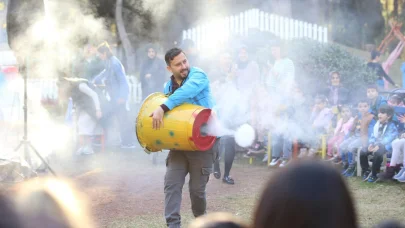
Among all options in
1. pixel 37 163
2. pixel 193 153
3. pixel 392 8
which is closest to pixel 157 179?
pixel 37 163

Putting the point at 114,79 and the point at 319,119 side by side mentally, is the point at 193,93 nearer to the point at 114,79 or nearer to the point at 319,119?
the point at 319,119

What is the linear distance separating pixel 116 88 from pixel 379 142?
5.77 m

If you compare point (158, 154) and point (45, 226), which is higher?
point (45, 226)

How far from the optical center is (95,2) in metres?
15.0

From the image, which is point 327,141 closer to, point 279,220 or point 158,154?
point 158,154

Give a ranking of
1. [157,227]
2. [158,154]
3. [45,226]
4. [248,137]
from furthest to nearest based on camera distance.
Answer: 1. [158,154]
2. [248,137]
3. [157,227]
4. [45,226]

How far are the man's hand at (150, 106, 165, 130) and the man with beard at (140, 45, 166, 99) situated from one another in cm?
740

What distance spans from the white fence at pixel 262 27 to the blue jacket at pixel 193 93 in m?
10.4

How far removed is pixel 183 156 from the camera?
5551 millimetres

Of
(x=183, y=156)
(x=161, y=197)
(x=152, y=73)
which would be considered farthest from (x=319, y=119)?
(x=183, y=156)

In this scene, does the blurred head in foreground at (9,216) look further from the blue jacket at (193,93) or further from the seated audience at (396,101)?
the seated audience at (396,101)

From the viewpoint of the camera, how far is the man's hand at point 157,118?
17.5 feet

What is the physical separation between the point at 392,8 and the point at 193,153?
12980 mm

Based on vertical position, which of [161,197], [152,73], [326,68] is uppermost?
[326,68]
